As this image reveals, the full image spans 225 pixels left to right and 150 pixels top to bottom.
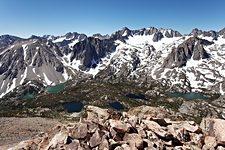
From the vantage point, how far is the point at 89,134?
44125 mm

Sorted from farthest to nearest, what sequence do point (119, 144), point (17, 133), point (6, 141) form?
point (17, 133), point (6, 141), point (119, 144)

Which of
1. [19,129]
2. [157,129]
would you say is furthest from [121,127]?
[19,129]

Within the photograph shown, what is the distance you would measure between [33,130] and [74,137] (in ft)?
199

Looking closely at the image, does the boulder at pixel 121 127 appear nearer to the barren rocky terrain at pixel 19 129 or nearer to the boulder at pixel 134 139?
the boulder at pixel 134 139

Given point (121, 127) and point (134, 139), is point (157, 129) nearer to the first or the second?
point (134, 139)

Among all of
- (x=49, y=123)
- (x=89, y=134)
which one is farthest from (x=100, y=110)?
(x=49, y=123)

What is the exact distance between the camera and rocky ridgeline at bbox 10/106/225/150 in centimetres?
4249

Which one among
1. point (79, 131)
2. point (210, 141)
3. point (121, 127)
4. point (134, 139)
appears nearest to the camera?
point (134, 139)

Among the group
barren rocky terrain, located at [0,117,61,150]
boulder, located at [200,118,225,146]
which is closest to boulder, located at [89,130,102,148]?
boulder, located at [200,118,225,146]

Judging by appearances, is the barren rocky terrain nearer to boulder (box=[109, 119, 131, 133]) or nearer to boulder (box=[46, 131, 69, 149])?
boulder (box=[46, 131, 69, 149])

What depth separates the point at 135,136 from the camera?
43.5 meters

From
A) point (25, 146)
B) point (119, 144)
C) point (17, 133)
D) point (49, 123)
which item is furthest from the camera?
A: point (49, 123)

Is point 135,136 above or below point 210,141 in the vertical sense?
above

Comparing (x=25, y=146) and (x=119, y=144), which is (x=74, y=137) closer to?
(x=119, y=144)
